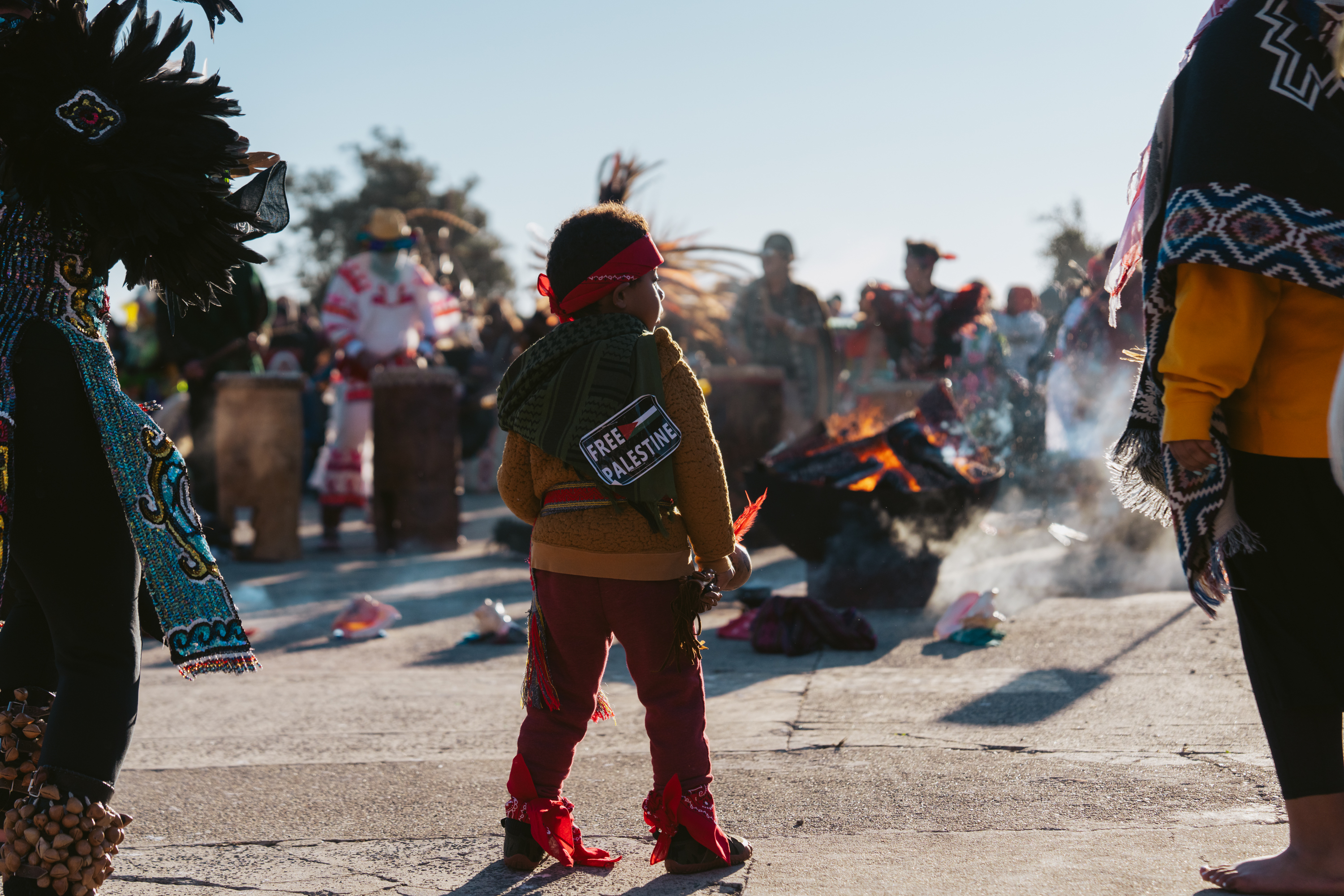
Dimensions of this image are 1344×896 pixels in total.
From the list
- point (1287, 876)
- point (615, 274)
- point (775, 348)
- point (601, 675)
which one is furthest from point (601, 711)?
point (775, 348)

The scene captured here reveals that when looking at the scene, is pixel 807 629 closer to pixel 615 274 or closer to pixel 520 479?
pixel 520 479

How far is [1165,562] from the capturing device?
7113 mm

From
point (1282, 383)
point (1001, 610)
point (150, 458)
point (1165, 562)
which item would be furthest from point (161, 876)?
point (1165, 562)

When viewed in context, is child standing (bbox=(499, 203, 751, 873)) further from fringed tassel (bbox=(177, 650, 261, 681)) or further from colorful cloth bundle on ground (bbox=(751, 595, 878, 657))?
colorful cloth bundle on ground (bbox=(751, 595, 878, 657))

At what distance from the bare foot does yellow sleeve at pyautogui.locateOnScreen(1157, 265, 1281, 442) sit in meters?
0.80

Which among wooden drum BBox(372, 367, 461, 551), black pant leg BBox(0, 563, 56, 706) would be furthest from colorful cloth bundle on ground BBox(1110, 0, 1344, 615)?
wooden drum BBox(372, 367, 461, 551)

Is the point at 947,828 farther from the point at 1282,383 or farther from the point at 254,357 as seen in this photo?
the point at 254,357

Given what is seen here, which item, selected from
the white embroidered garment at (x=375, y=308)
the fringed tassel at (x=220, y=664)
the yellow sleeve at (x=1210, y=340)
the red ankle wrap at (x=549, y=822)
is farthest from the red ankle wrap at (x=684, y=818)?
the white embroidered garment at (x=375, y=308)

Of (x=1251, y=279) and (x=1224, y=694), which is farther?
(x=1224, y=694)

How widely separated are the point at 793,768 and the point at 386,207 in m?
33.3

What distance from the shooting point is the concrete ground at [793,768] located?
105 inches

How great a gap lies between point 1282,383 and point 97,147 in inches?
88.5

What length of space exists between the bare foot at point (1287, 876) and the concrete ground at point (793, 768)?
7 cm

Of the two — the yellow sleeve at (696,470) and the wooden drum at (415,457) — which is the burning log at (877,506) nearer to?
the yellow sleeve at (696,470)
